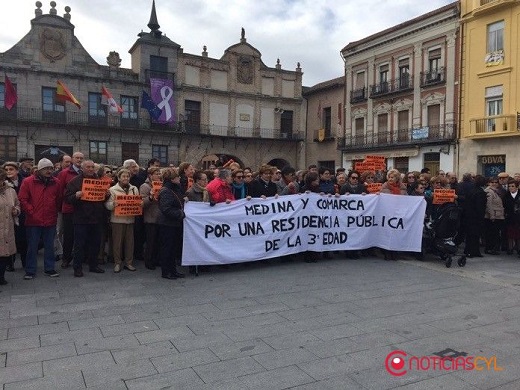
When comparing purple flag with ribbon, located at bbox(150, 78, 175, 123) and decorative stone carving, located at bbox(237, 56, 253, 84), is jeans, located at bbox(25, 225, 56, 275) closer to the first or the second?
purple flag with ribbon, located at bbox(150, 78, 175, 123)

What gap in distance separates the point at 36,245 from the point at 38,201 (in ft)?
2.21

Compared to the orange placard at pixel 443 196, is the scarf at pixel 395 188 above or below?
above

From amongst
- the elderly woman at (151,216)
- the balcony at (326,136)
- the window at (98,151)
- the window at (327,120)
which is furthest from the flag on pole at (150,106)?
the elderly woman at (151,216)

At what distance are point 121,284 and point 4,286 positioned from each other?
1588mm

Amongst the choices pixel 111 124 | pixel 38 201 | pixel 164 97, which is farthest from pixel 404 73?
pixel 38 201

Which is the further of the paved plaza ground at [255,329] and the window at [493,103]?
the window at [493,103]

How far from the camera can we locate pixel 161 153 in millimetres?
34250

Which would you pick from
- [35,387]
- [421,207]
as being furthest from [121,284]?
[421,207]

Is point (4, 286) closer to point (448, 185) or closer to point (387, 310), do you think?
point (387, 310)

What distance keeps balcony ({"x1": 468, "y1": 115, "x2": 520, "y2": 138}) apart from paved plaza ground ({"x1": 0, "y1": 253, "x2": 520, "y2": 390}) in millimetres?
19332

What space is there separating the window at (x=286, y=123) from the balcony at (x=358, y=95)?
6.91 metres

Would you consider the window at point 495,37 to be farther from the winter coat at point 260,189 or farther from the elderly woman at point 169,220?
the elderly woman at point 169,220

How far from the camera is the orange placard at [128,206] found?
23.8 feet

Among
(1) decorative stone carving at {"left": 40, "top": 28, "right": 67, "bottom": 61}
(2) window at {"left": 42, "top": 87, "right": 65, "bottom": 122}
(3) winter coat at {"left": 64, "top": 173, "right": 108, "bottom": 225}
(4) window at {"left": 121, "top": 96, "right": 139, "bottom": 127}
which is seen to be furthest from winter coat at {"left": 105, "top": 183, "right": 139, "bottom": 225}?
(1) decorative stone carving at {"left": 40, "top": 28, "right": 67, "bottom": 61}
